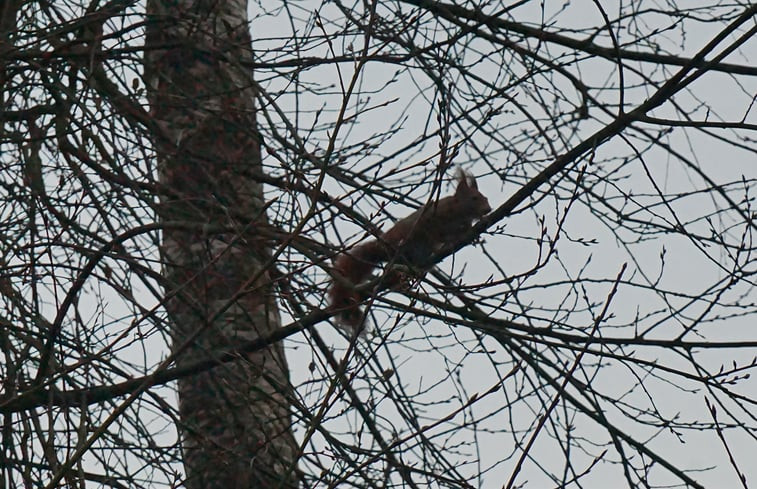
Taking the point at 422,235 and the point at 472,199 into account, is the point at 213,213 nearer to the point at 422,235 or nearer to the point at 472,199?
the point at 422,235

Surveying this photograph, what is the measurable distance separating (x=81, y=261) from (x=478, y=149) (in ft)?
4.84

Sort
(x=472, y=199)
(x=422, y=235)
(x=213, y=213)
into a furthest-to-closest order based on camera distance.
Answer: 1. (x=472, y=199)
2. (x=422, y=235)
3. (x=213, y=213)

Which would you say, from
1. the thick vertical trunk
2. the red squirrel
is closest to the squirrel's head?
the red squirrel

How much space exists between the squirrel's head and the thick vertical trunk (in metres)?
0.81

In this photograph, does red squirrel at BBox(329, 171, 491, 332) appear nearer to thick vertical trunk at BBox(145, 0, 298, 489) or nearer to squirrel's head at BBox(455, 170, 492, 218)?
squirrel's head at BBox(455, 170, 492, 218)

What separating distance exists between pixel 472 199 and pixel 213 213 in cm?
115

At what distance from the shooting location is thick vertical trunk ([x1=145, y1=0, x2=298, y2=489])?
373 centimetres

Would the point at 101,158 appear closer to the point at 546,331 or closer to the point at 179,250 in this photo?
the point at 179,250

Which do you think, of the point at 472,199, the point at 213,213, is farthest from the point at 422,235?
the point at 213,213

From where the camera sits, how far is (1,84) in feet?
11.6

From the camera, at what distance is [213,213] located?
12.6ft

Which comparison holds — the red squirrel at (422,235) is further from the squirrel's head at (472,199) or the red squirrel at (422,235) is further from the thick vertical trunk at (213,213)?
the thick vertical trunk at (213,213)

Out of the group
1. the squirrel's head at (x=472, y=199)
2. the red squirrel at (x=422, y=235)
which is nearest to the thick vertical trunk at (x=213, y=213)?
the red squirrel at (x=422, y=235)

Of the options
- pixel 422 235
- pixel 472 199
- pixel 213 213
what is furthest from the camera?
pixel 472 199
